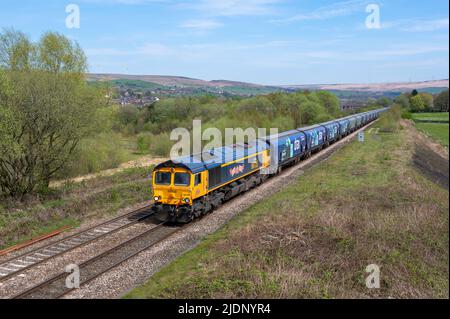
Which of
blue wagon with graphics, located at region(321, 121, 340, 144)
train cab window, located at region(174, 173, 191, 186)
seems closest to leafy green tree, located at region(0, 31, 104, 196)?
train cab window, located at region(174, 173, 191, 186)

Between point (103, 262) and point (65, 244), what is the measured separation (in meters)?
3.12

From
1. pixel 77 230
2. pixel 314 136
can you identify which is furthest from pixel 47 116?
pixel 314 136

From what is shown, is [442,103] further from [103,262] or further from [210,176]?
[103,262]

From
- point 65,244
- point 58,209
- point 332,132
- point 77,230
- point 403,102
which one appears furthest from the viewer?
point 403,102

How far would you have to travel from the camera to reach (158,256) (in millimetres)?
15508

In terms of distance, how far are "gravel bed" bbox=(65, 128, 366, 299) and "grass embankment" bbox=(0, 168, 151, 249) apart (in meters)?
6.04

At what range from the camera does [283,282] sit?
35.5 ft

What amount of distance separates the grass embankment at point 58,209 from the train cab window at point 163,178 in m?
4.61

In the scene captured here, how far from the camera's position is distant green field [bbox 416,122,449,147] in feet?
190

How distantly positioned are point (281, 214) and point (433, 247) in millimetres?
6560

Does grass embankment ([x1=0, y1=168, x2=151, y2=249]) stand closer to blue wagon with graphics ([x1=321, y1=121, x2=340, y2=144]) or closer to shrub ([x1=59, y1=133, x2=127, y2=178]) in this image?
shrub ([x1=59, y1=133, x2=127, y2=178])

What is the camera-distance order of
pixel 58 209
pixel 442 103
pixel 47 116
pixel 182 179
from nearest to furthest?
1. pixel 182 179
2. pixel 58 209
3. pixel 47 116
4. pixel 442 103

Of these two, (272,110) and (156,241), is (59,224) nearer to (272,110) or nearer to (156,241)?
(156,241)

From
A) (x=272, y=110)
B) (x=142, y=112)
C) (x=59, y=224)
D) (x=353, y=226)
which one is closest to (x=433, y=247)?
(x=353, y=226)
